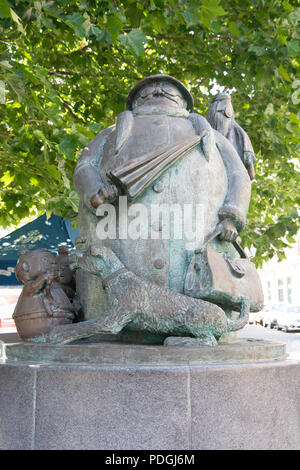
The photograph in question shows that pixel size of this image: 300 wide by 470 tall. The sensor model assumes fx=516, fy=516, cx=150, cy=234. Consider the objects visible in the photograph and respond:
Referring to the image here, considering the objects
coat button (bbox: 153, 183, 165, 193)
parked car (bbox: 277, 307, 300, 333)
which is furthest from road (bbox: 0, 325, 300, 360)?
parked car (bbox: 277, 307, 300, 333)

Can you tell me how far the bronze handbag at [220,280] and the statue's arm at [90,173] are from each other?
93 cm

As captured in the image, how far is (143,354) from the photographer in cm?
314

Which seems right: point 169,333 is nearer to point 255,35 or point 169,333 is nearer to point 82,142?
point 82,142

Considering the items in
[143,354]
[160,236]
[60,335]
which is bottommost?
[143,354]

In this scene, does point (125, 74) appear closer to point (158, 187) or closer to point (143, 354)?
point (158, 187)

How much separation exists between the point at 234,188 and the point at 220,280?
2.94ft

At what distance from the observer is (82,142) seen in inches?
243

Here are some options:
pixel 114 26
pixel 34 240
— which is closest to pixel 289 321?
pixel 34 240

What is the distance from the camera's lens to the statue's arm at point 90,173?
3986 millimetres

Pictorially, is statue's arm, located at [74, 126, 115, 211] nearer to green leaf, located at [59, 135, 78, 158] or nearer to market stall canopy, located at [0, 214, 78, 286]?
green leaf, located at [59, 135, 78, 158]

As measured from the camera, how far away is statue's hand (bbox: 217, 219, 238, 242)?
12.8 ft
